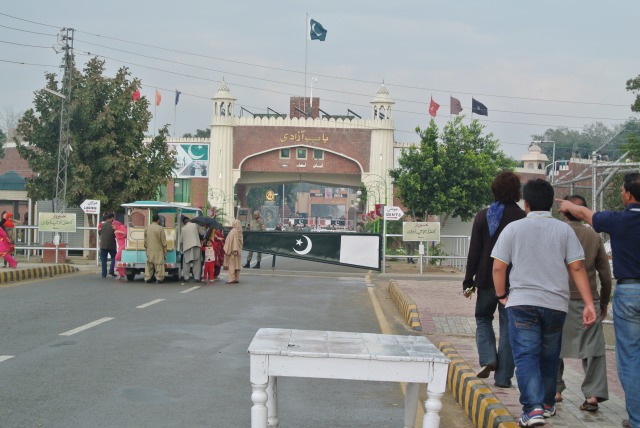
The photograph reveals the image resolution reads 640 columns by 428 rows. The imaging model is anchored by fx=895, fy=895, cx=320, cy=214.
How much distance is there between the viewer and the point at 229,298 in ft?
59.5

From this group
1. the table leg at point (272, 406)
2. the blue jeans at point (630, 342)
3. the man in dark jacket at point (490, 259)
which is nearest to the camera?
the table leg at point (272, 406)

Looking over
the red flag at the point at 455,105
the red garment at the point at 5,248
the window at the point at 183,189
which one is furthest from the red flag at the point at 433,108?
the red garment at the point at 5,248

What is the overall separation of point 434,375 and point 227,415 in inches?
106

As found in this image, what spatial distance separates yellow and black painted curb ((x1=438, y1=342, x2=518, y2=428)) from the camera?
665cm

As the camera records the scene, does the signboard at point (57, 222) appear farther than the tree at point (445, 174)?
No

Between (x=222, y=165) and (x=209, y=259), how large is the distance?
37920 mm

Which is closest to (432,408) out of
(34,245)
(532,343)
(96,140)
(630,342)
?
(532,343)

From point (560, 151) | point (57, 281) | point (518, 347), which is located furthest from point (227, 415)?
point (560, 151)

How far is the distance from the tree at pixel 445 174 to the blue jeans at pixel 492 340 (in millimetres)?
37867

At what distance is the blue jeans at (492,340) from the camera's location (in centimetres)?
805

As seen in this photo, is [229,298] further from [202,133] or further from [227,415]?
[202,133]

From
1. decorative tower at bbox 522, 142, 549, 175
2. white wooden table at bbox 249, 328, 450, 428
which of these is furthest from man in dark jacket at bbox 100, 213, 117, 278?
decorative tower at bbox 522, 142, 549, 175

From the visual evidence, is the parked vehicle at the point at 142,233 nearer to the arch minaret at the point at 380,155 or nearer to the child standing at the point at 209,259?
the child standing at the point at 209,259

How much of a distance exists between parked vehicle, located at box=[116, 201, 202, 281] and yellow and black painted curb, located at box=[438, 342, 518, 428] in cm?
1396
